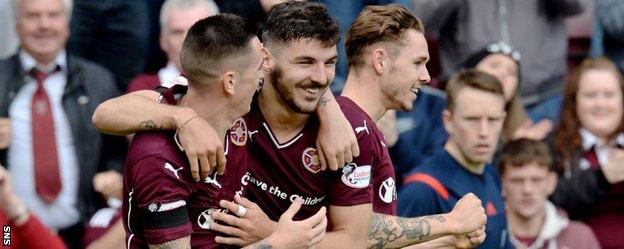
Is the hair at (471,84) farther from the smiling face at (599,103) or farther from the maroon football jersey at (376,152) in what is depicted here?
the maroon football jersey at (376,152)

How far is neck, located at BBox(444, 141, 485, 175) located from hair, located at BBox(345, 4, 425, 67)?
4.92ft

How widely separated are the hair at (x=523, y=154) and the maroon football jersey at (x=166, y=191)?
10.9ft

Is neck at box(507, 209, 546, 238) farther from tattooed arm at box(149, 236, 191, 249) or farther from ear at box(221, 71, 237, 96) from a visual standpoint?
tattooed arm at box(149, 236, 191, 249)

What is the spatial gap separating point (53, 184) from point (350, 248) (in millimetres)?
2753

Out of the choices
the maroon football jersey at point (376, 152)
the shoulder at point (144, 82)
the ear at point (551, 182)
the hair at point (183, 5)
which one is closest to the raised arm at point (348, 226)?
the maroon football jersey at point (376, 152)

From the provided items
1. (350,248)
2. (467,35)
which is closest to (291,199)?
(350,248)

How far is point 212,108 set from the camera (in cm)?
622

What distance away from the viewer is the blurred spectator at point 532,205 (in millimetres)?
9297

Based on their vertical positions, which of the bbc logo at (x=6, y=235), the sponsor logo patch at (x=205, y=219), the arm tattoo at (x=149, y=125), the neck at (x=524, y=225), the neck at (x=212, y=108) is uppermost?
the neck at (x=212, y=108)

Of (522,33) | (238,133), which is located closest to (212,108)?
(238,133)

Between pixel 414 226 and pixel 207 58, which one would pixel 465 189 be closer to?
pixel 414 226

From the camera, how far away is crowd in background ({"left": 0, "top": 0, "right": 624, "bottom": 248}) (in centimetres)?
885

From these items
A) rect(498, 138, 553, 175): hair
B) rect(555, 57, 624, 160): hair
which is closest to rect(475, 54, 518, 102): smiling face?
rect(555, 57, 624, 160): hair

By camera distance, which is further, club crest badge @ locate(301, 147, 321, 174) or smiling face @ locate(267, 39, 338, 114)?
club crest badge @ locate(301, 147, 321, 174)
